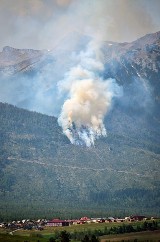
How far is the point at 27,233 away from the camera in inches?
7156

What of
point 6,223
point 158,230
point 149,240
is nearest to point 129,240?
point 149,240

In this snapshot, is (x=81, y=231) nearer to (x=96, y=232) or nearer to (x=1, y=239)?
(x=96, y=232)

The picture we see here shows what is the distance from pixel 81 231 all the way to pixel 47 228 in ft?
51.7

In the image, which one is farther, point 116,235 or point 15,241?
point 116,235

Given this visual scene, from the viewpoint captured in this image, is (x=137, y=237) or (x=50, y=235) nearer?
(x=137, y=237)

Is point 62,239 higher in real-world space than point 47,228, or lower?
lower

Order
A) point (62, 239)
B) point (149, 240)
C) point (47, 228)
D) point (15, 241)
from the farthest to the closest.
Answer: point (47, 228)
point (149, 240)
point (15, 241)
point (62, 239)

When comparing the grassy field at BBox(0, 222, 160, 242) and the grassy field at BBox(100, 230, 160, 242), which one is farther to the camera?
the grassy field at BBox(100, 230, 160, 242)

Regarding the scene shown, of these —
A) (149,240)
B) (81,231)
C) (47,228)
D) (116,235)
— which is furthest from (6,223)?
(149,240)

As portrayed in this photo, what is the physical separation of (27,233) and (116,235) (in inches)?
1123

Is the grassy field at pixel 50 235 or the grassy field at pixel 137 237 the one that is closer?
the grassy field at pixel 50 235

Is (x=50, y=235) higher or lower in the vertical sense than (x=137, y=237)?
higher

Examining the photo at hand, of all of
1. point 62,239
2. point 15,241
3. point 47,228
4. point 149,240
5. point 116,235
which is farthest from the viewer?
point 47,228

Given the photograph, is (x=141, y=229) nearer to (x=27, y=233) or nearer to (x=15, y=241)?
(x=27, y=233)
